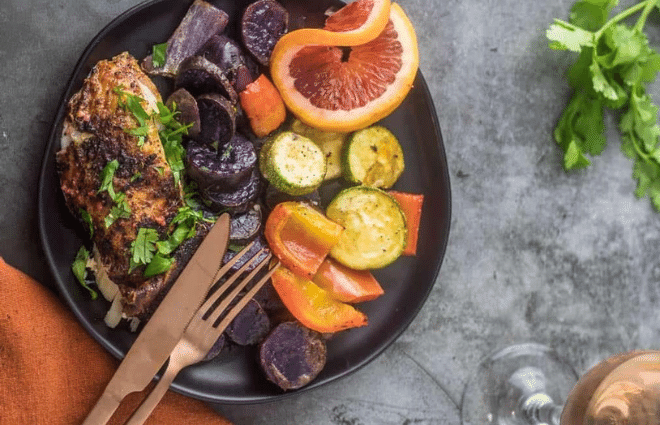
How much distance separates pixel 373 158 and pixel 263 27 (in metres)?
0.70

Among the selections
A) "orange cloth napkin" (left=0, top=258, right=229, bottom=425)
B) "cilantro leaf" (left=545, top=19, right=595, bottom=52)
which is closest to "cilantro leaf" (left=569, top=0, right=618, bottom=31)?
"cilantro leaf" (left=545, top=19, right=595, bottom=52)

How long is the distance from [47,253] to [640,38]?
2673mm

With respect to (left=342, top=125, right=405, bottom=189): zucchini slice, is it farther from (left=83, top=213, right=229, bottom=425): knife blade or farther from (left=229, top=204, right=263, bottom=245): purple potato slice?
(left=83, top=213, right=229, bottom=425): knife blade

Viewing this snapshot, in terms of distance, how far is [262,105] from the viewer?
3.05 m

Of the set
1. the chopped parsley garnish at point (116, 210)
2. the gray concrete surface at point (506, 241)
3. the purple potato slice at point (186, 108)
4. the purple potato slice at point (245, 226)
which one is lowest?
the gray concrete surface at point (506, 241)

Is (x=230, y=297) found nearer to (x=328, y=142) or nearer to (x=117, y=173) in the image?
(x=117, y=173)

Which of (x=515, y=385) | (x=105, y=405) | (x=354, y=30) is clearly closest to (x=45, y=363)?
(x=105, y=405)

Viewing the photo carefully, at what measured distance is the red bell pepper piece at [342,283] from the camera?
3150 millimetres

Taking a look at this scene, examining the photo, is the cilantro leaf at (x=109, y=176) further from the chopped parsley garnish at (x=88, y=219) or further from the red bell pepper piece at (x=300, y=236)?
the red bell pepper piece at (x=300, y=236)

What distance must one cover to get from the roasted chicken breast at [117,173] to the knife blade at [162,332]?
8 cm

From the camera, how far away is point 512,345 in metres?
3.59

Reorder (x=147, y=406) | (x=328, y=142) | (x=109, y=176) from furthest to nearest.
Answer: (x=328, y=142), (x=147, y=406), (x=109, y=176)

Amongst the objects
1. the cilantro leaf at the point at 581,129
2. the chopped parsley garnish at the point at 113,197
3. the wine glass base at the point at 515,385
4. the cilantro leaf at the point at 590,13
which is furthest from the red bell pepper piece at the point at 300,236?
the cilantro leaf at the point at 590,13

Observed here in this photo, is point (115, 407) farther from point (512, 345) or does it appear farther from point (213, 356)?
point (512, 345)
